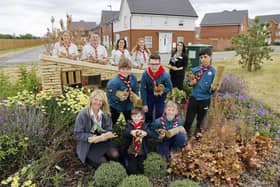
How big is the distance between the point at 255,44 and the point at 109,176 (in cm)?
1049

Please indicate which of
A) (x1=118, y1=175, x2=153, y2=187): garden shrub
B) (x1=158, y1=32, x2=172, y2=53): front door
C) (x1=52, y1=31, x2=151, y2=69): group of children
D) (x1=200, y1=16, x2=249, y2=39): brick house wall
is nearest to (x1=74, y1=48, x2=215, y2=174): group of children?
(x1=118, y1=175, x2=153, y2=187): garden shrub

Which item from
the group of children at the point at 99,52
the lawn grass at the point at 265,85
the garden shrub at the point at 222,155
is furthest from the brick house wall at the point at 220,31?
the garden shrub at the point at 222,155

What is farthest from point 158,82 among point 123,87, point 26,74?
point 26,74

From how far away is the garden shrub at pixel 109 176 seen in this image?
2.38m

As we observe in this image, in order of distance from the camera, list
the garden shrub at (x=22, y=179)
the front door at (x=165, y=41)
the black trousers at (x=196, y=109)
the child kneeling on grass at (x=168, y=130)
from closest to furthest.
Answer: the garden shrub at (x=22, y=179), the child kneeling on grass at (x=168, y=130), the black trousers at (x=196, y=109), the front door at (x=165, y=41)

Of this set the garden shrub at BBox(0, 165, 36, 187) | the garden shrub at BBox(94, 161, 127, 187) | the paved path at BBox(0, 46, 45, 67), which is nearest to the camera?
the garden shrub at BBox(0, 165, 36, 187)

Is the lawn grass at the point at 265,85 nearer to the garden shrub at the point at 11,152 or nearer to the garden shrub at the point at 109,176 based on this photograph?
the garden shrub at the point at 109,176

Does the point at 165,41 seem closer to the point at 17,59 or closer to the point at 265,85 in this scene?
the point at 17,59

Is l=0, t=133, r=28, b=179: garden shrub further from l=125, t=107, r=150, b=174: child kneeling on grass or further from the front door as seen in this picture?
the front door

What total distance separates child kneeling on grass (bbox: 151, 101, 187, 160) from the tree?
9.35 metres

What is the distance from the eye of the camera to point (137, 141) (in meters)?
2.81

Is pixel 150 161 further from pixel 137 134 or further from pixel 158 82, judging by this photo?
pixel 158 82

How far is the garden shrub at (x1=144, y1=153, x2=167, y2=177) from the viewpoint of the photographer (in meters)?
2.67

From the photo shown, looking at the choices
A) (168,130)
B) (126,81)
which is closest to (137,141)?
(168,130)
